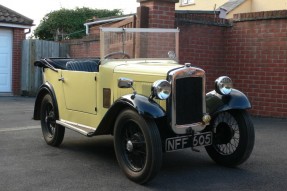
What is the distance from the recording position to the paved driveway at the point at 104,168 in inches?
175

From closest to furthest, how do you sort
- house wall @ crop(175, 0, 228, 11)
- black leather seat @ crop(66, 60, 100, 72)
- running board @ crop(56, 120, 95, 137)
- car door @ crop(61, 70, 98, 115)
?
1. running board @ crop(56, 120, 95, 137)
2. car door @ crop(61, 70, 98, 115)
3. black leather seat @ crop(66, 60, 100, 72)
4. house wall @ crop(175, 0, 228, 11)

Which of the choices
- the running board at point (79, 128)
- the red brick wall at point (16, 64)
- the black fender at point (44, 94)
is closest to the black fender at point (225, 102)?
the running board at point (79, 128)

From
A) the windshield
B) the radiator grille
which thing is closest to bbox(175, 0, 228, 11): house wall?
the windshield

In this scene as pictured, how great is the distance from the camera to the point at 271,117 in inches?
365

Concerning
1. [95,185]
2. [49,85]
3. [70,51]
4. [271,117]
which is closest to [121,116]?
[95,185]

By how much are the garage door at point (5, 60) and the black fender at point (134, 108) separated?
10618 millimetres

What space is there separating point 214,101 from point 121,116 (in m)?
1.16

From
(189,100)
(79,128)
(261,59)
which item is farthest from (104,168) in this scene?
(261,59)

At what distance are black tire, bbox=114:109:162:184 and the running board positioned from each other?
0.67 meters

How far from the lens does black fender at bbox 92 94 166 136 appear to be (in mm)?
4332

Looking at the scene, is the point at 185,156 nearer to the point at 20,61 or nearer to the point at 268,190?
the point at 268,190

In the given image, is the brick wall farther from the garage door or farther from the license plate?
the garage door

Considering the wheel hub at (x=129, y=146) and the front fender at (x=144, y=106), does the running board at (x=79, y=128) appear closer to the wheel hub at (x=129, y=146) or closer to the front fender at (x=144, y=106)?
the wheel hub at (x=129, y=146)

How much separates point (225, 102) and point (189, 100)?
1.70ft
